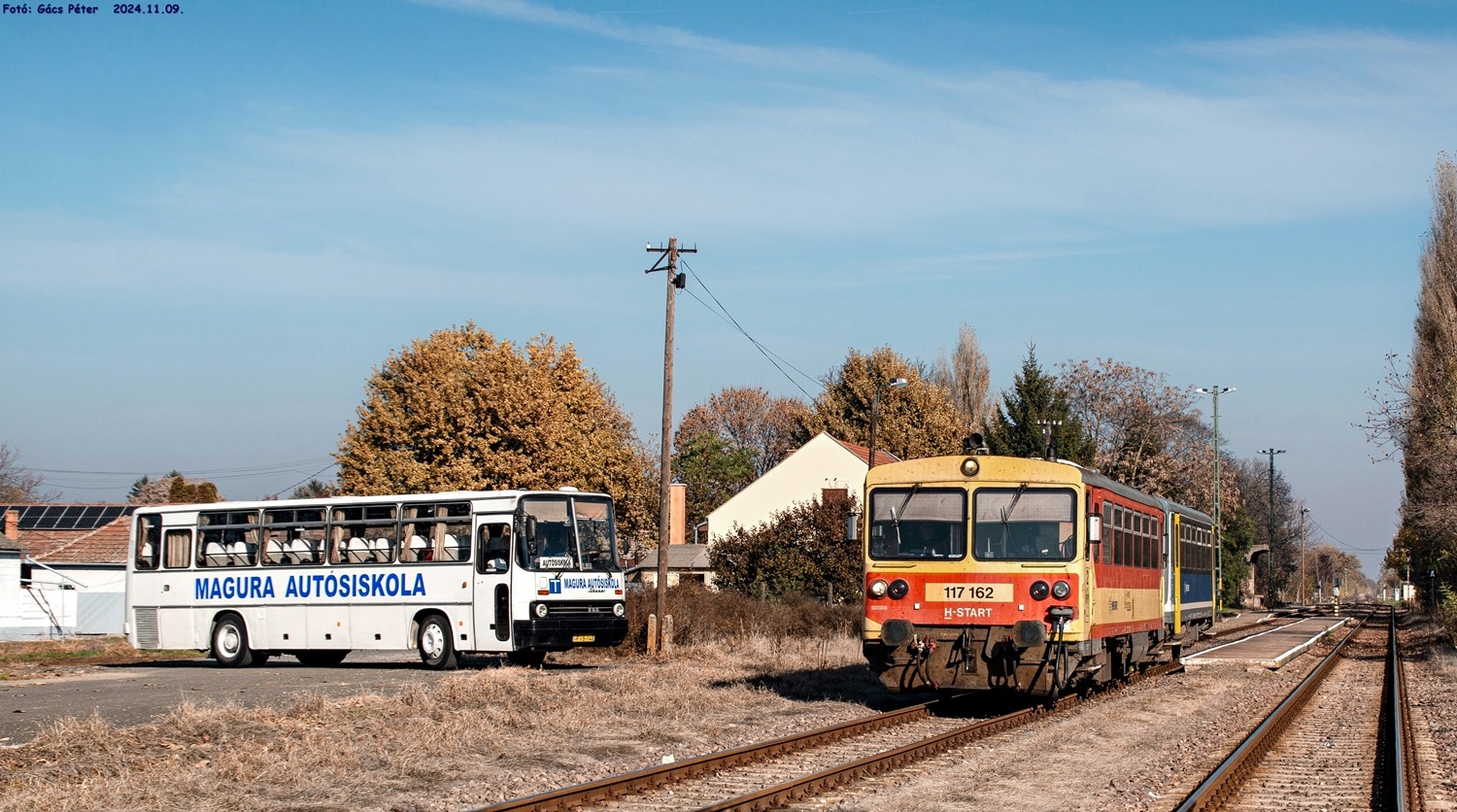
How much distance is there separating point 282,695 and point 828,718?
7.33 metres

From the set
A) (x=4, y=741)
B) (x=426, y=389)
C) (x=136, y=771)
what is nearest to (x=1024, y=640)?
(x=136, y=771)

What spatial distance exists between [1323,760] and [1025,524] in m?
3.97

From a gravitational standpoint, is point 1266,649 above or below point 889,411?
below

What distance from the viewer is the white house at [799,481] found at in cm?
5841

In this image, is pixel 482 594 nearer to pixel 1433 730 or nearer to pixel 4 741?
pixel 4 741

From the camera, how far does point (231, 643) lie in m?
24.7

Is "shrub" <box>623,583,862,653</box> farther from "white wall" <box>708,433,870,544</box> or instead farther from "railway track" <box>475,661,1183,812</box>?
"white wall" <box>708,433,870,544</box>

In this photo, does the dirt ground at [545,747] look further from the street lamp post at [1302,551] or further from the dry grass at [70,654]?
the street lamp post at [1302,551]

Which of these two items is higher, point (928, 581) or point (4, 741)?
point (928, 581)

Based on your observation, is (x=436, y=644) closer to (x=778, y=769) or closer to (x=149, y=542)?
(x=149, y=542)

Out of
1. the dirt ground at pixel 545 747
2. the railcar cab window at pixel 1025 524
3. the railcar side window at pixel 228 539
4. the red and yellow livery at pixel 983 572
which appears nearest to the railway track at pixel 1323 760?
the dirt ground at pixel 545 747

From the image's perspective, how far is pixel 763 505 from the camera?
198ft

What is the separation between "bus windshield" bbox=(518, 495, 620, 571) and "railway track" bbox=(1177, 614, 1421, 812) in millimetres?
10585

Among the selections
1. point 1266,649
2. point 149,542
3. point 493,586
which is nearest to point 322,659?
point 149,542
